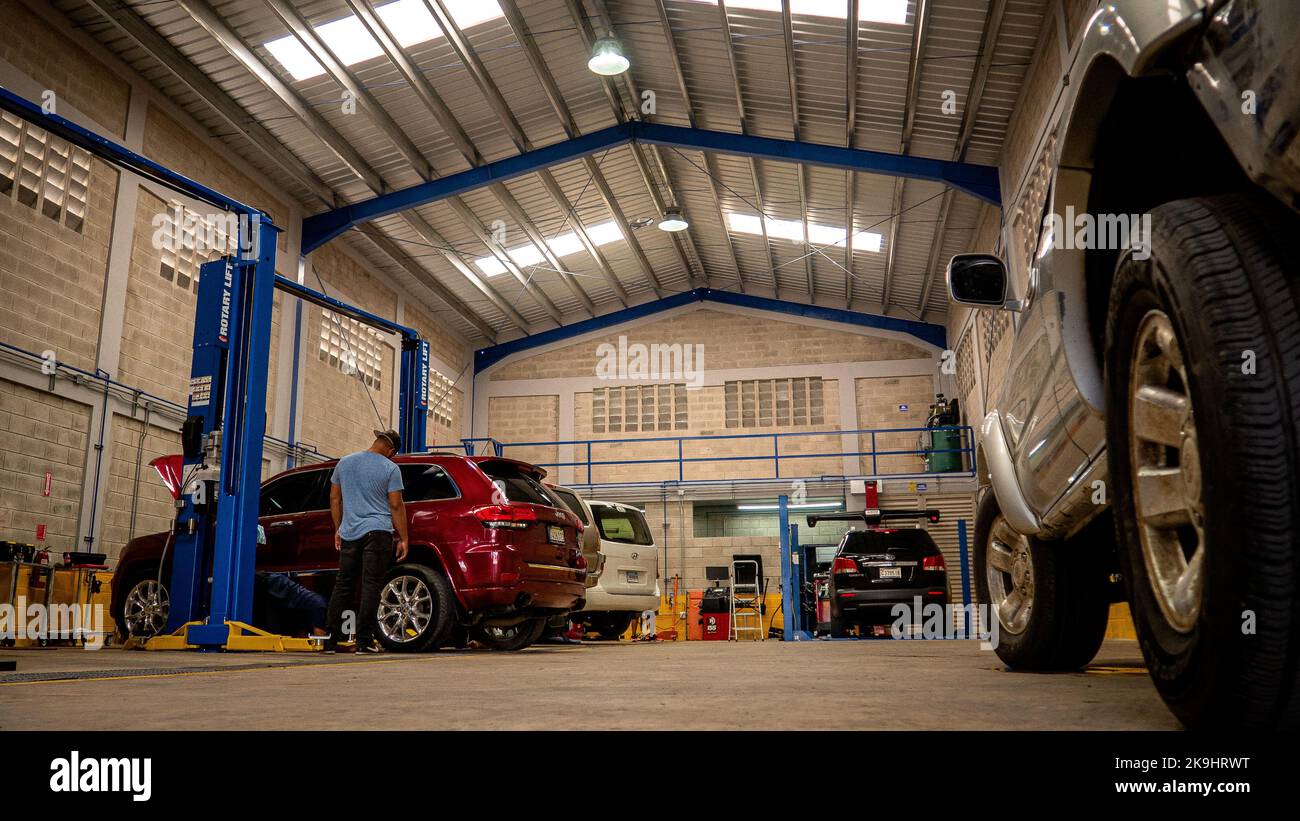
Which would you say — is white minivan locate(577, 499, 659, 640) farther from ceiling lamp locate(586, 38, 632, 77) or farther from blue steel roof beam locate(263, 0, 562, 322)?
blue steel roof beam locate(263, 0, 562, 322)

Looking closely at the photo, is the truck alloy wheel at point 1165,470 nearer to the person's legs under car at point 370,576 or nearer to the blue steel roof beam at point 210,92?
the person's legs under car at point 370,576

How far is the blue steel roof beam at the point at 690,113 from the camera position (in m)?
14.1

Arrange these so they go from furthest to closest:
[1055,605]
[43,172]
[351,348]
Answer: [351,348]
[43,172]
[1055,605]

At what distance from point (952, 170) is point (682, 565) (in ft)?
36.6

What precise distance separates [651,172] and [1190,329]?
18178 mm

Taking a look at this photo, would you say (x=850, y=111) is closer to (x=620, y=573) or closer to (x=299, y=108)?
(x=620, y=573)

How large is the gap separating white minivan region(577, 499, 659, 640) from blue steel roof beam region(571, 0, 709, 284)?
24.4 ft

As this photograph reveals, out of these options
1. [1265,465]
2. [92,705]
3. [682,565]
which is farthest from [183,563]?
[682,565]

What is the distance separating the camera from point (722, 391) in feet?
82.0

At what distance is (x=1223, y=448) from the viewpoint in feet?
4.72

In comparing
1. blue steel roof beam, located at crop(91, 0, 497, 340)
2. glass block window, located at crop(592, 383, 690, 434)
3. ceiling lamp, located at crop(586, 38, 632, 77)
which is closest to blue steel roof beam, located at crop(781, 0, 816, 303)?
ceiling lamp, located at crop(586, 38, 632, 77)

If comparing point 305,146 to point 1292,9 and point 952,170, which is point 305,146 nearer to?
point 952,170

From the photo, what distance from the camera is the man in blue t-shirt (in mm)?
7016

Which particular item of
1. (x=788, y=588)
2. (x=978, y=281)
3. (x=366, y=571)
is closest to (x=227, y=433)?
(x=366, y=571)
